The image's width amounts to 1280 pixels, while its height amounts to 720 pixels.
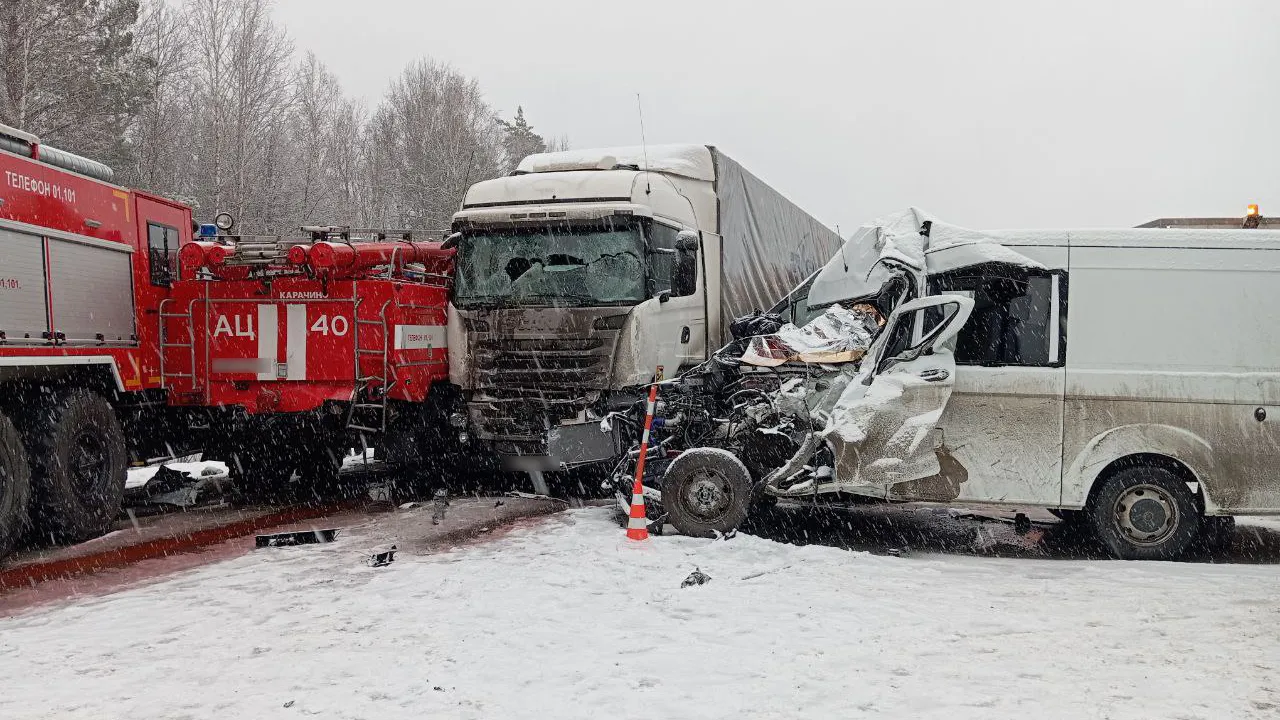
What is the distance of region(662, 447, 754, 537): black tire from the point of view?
7.66 m

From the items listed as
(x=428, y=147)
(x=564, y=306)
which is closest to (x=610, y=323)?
(x=564, y=306)

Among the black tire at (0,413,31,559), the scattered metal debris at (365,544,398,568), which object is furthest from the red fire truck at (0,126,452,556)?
the scattered metal debris at (365,544,398,568)

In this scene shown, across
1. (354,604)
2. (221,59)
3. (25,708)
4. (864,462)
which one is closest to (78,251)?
(354,604)

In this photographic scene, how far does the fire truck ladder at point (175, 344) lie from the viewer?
976cm

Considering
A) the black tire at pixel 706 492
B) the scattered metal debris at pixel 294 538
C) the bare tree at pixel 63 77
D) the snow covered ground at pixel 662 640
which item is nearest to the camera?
the snow covered ground at pixel 662 640

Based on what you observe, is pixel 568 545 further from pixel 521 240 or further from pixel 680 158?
pixel 680 158

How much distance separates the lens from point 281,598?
609 centimetres

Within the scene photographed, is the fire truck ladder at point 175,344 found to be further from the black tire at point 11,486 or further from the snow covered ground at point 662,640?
the snow covered ground at point 662,640

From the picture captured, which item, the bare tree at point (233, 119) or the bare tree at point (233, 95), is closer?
the bare tree at point (233, 119)

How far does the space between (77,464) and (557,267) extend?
186 inches

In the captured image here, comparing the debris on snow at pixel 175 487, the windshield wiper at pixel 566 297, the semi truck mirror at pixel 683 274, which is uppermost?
the semi truck mirror at pixel 683 274

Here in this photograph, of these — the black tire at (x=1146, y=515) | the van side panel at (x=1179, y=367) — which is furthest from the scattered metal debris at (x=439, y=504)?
the black tire at (x=1146, y=515)

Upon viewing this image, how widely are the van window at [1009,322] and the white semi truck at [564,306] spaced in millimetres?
3207

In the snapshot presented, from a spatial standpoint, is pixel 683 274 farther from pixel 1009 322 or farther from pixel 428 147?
pixel 428 147
